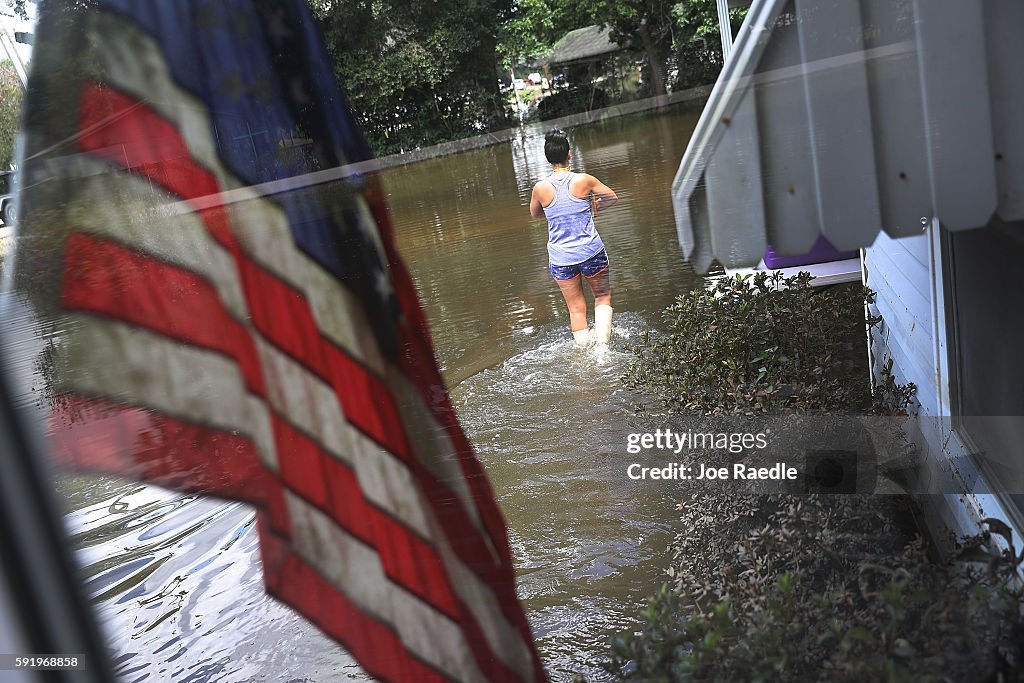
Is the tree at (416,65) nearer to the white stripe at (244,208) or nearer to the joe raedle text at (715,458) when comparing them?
the white stripe at (244,208)

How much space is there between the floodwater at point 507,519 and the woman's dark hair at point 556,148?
645mm

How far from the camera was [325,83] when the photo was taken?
1.38 metres

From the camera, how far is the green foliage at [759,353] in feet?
10.2

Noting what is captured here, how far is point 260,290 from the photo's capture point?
142 centimetres

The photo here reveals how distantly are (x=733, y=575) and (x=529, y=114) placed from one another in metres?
6.32

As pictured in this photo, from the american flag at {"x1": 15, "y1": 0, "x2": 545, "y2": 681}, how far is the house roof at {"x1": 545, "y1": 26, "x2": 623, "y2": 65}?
764cm

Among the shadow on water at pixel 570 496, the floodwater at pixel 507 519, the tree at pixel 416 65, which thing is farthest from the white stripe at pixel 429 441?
the shadow on water at pixel 570 496

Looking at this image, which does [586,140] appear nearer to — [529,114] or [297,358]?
[529,114]

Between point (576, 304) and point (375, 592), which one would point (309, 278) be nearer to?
point (375, 592)

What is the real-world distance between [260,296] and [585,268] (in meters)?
4.06

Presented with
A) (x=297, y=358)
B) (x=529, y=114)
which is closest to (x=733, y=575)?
(x=297, y=358)

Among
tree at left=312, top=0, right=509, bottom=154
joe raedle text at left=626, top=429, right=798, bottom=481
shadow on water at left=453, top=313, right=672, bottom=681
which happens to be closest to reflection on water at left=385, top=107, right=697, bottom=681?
shadow on water at left=453, top=313, right=672, bottom=681

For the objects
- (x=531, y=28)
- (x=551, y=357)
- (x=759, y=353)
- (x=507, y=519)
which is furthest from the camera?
(x=531, y=28)

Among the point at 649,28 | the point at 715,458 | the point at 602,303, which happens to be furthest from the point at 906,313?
the point at 649,28
